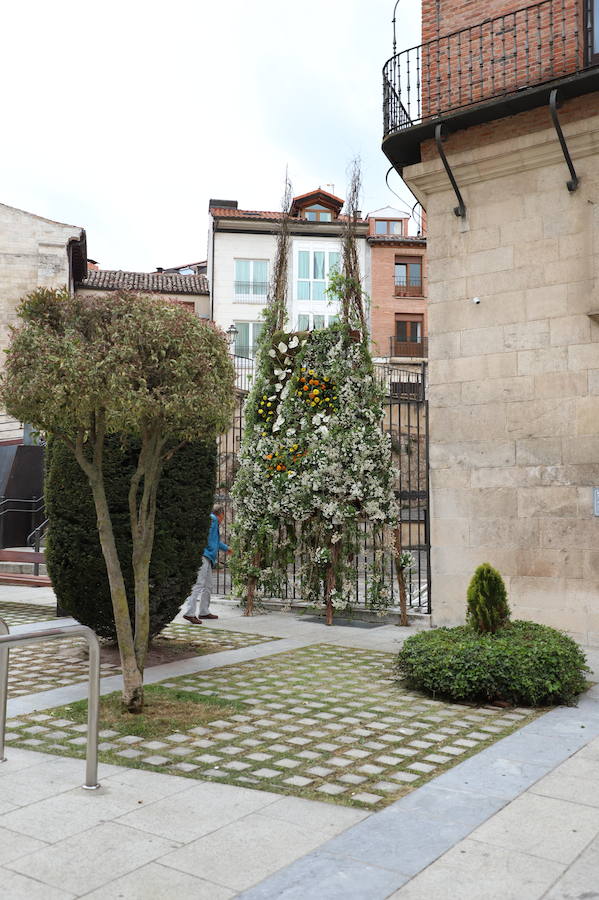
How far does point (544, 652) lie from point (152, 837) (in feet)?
12.5

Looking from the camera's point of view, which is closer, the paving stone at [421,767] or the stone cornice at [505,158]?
the paving stone at [421,767]

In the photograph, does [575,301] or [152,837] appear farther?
[575,301]

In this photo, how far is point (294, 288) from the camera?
120ft

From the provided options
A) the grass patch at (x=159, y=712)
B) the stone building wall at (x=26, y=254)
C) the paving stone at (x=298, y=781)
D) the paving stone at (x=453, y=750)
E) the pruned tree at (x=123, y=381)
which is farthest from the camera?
the stone building wall at (x=26, y=254)

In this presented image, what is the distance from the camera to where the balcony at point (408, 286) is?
3575 centimetres

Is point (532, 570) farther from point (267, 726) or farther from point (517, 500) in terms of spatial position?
point (267, 726)

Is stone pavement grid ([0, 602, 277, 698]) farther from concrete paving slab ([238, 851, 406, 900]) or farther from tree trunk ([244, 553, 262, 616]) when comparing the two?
concrete paving slab ([238, 851, 406, 900])

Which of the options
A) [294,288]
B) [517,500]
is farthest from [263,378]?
[294,288]

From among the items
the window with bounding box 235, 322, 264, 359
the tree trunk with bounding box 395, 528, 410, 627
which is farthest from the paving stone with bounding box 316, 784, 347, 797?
the window with bounding box 235, 322, 264, 359

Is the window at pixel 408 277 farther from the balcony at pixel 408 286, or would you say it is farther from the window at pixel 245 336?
the window at pixel 245 336

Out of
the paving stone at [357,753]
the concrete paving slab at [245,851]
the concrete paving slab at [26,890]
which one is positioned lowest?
the paving stone at [357,753]

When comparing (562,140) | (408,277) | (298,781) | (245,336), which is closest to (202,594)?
(298,781)

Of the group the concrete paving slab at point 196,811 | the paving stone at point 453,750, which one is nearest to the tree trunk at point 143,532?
the concrete paving slab at point 196,811

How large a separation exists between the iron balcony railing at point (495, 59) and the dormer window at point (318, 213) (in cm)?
2797
